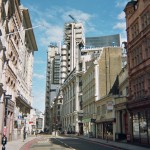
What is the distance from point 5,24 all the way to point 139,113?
60.1 ft

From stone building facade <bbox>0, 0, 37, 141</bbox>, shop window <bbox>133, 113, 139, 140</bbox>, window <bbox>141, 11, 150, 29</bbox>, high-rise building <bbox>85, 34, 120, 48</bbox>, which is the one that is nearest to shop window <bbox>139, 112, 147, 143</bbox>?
shop window <bbox>133, 113, 139, 140</bbox>

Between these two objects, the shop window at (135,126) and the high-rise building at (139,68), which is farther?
the shop window at (135,126)

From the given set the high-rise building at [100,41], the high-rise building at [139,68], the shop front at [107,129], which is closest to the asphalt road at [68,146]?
the high-rise building at [139,68]

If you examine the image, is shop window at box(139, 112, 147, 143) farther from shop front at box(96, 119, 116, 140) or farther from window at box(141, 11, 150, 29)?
shop front at box(96, 119, 116, 140)

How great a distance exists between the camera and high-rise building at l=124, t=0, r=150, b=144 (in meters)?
32.2

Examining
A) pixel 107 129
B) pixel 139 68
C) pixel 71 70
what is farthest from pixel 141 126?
pixel 71 70

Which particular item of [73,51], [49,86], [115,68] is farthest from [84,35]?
[115,68]

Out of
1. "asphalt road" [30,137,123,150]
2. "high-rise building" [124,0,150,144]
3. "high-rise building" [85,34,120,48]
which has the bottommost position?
"asphalt road" [30,137,123,150]

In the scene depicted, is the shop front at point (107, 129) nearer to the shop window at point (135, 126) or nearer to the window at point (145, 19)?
the shop window at point (135, 126)

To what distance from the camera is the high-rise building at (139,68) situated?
106 feet

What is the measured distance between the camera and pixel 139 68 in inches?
1367

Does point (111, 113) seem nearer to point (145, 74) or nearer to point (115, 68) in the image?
point (145, 74)

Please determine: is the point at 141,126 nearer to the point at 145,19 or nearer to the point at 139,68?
the point at 139,68

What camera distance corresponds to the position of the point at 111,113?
4772 cm
